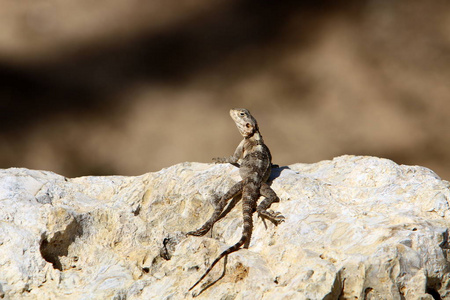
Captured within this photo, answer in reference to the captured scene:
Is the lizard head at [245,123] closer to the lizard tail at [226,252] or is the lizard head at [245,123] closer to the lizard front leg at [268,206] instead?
the lizard front leg at [268,206]

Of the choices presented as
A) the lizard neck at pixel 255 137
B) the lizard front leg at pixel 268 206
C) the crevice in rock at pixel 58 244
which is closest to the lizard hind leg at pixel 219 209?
the lizard front leg at pixel 268 206

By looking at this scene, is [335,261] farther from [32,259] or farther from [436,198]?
[32,259]

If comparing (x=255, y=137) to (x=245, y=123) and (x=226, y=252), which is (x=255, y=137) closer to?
(x=245, y=123)

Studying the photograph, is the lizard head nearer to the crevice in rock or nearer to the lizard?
the lizard

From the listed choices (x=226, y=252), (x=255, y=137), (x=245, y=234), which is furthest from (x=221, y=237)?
(x=255, y=137)

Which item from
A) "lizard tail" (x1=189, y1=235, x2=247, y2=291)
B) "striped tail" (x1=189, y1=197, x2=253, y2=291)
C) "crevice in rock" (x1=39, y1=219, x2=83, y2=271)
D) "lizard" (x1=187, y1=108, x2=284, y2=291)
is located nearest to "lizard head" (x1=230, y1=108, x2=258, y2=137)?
"lizard" (x1=187, y1=108, x2=284, y2=291)
